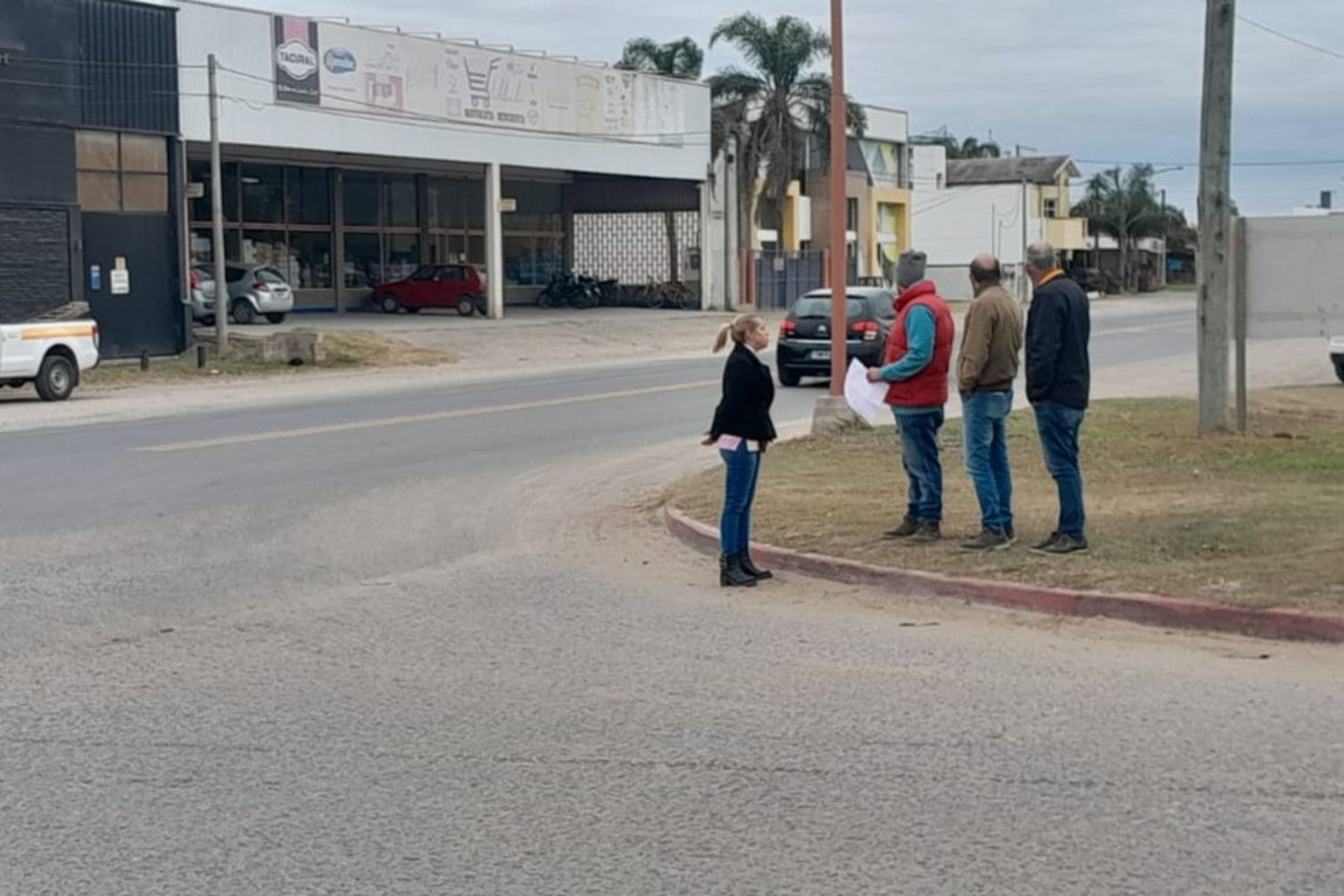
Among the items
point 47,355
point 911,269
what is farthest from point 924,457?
point 47,355

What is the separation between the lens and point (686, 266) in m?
57.8

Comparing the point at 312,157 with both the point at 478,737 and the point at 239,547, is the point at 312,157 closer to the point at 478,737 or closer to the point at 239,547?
the point at 239,547

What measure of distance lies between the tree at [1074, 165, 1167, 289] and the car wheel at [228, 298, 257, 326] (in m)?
71.3

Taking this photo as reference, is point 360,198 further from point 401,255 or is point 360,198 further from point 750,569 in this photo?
point 750,569

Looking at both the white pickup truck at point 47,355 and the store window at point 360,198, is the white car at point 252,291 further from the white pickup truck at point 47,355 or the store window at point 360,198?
the white pickup truck at point 47,355

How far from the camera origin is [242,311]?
135 feet

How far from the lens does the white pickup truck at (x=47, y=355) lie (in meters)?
25.0

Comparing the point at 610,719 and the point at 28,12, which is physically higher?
the point at 28,12

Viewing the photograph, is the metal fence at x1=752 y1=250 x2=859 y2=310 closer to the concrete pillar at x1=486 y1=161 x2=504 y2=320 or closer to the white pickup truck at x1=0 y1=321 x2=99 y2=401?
the concrete pillar at x1=486 y1=161 x2=504 y2=320

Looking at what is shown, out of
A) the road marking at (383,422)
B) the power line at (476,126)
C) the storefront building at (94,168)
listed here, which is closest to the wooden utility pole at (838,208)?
the road marking at (383,422)

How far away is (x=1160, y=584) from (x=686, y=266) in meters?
49.3

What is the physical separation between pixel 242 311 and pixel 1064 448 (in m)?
34.2

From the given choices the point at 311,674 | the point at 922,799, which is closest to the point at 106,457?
the point at 311,674

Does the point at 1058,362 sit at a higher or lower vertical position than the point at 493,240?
lower
